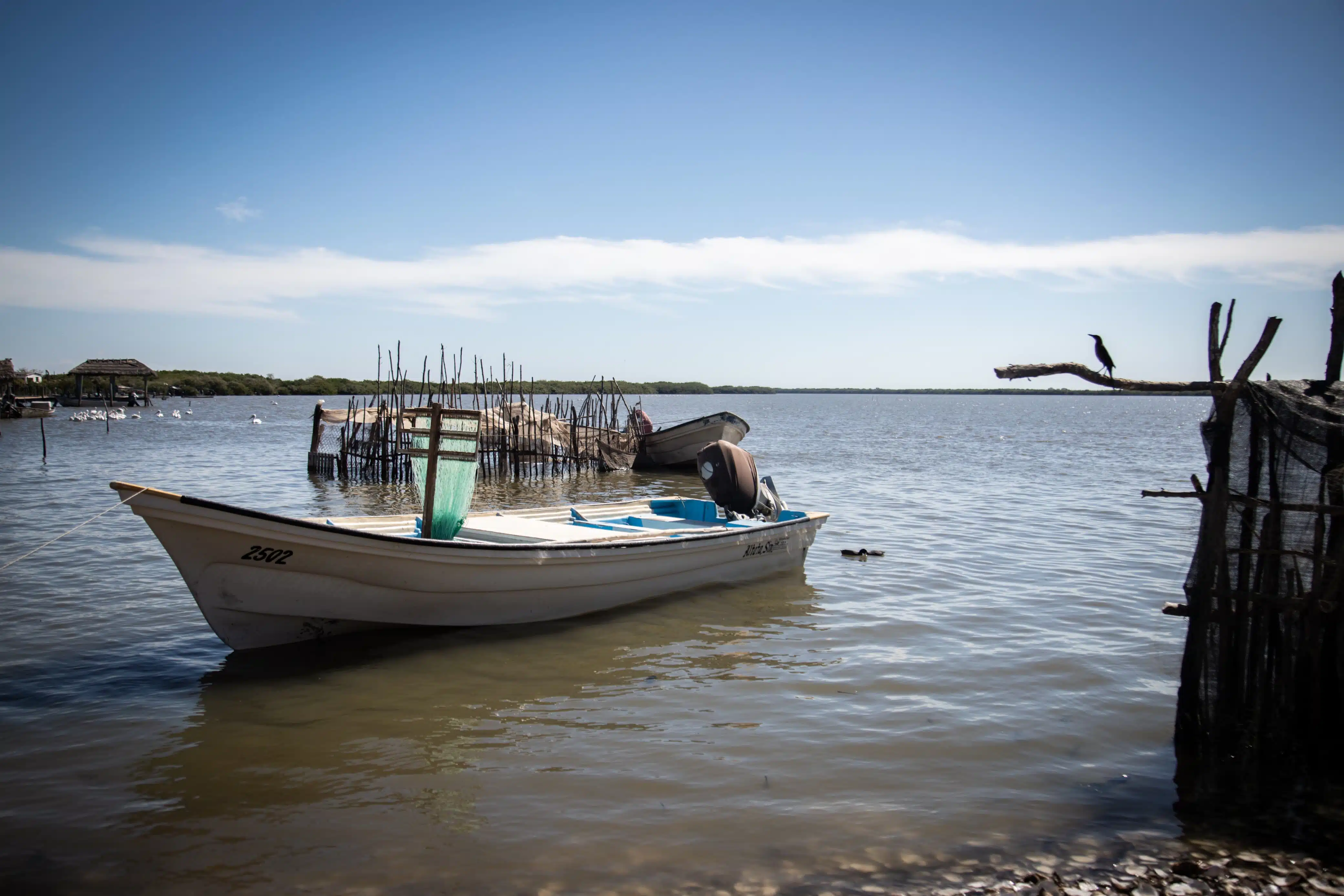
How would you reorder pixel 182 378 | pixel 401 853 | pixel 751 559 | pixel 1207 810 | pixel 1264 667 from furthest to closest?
pixel 182 378 < pixel 751 559 < pixel 1264 667 < pixel 1207 810 < pixel 401 853

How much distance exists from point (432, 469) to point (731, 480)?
4674mm

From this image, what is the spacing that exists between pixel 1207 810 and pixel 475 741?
4762 mm

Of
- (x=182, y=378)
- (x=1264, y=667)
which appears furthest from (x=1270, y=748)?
(x=182, y=378)

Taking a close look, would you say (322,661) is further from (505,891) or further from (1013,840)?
(1013,840)

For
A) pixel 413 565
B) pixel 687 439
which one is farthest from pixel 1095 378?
pixel 687 439

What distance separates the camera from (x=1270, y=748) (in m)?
5.47

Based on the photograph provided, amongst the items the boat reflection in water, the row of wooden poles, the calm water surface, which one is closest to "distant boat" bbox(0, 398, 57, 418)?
the row of wooden poles

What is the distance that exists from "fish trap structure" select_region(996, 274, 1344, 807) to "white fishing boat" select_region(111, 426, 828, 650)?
5266 millimetres

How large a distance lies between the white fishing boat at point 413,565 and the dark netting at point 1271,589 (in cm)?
538

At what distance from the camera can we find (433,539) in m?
8.03

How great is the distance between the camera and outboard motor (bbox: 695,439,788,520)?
11.6 metres

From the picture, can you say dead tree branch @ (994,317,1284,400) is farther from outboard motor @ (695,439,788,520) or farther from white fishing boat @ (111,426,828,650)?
outboard motor @ (695,439,788,520)

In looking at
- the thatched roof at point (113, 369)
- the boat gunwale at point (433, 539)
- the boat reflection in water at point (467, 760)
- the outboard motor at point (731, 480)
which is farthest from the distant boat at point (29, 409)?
the boat reflection in water at point (467, 760)

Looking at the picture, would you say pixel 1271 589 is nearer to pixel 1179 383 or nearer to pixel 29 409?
pixel 1179 383
